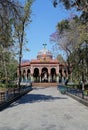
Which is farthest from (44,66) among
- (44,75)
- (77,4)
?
(77,4)

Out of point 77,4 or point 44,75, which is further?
point 44,75

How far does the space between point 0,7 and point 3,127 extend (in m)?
14.6

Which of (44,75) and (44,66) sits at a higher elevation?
(44,66)

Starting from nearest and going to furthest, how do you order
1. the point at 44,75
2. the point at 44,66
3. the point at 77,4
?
the point at 77,4 < the point at 44,66 < the point at 44,75

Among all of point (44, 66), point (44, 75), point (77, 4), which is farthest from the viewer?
point (44, 75)

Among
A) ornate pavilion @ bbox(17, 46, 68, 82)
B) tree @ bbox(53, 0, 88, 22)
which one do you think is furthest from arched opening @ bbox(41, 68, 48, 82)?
tree @ bbox(53, 0, 88, 22)

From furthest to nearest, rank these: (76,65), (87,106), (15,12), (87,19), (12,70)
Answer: (12,70) < (76,65) < (87,19) < (15,12) < (87,106)

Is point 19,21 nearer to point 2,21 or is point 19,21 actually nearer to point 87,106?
point 2,21

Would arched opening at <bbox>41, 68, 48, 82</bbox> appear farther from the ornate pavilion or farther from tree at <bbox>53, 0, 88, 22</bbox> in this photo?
tree at <bbox>53, 0, 88, 22</bbox>

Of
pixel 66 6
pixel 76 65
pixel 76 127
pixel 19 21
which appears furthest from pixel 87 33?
pixel 76 65

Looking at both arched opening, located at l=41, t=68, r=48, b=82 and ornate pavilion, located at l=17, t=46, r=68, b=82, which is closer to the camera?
ornate pavilion, located at l=17, t=46, r=68, b=82

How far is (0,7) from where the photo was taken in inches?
1048

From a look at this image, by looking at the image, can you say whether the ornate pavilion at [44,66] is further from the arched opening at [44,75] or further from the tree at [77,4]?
the tree at [77,4]

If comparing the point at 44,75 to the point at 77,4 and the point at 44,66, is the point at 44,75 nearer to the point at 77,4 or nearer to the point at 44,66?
the point at 44,66
